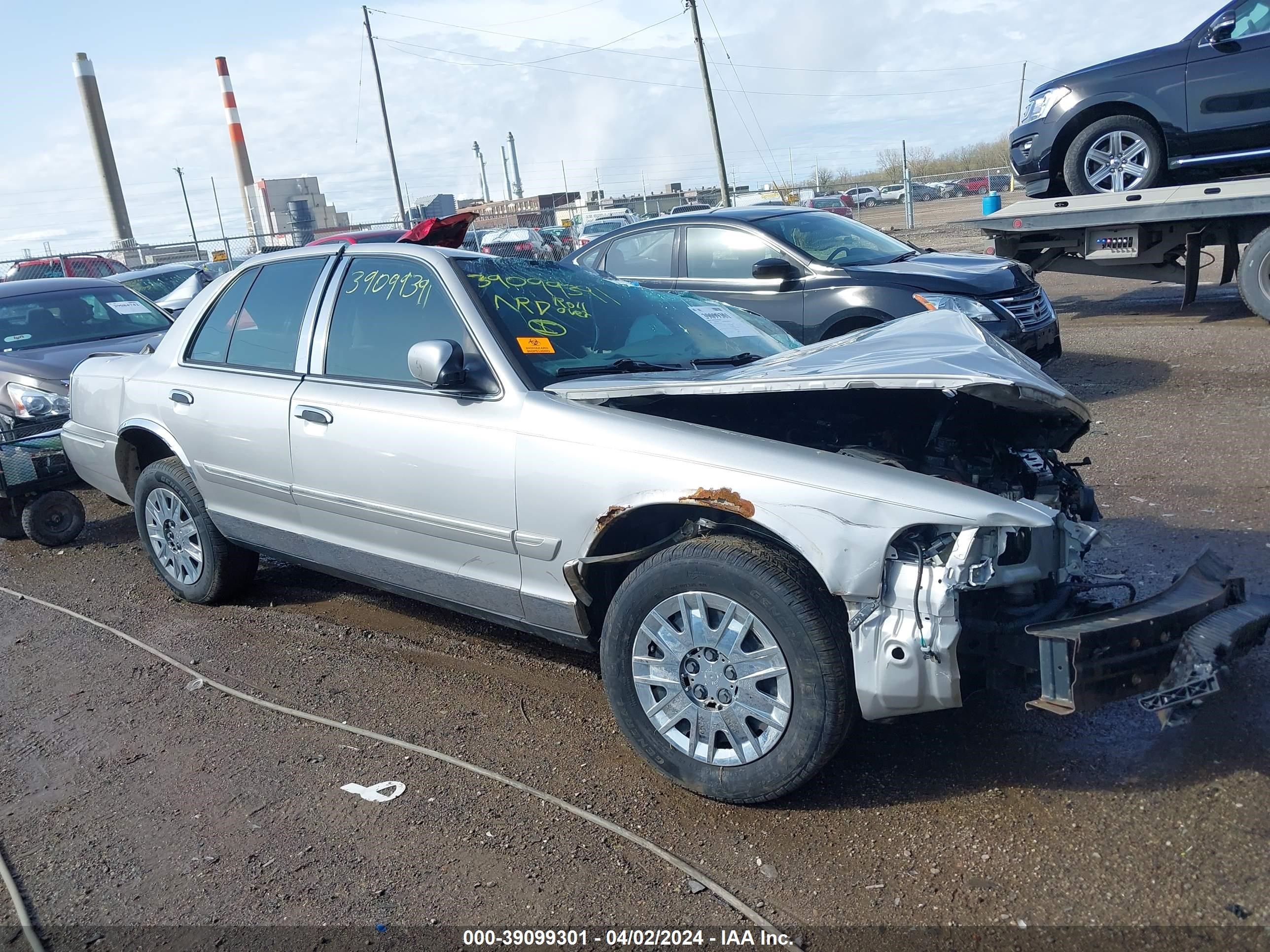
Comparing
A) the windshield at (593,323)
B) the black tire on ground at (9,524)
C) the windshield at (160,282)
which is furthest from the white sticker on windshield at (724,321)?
the windshield at (160,282)

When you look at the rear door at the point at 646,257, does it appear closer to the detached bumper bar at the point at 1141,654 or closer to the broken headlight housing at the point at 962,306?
the broken headlight housing at the point at 962,306

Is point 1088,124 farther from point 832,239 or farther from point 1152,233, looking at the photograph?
point 832,239

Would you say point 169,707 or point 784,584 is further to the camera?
point 169,707

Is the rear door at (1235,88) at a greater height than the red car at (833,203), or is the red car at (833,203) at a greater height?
the rear door at (1235,88)

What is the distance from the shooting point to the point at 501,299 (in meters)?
4.01

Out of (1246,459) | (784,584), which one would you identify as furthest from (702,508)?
(1246,459)

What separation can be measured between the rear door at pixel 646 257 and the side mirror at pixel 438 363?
16.0 ft

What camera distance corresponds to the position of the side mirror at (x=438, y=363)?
3590 millimetres

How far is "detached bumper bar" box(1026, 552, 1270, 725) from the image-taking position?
2715 millimetres

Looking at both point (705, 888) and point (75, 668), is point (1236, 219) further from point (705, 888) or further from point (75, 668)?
point (75, 668)

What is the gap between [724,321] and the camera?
15.0 ft

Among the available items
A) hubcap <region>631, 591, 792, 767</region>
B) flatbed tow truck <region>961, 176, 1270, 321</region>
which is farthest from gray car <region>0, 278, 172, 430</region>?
flatbed tow truck <region>961, 176, 1270, 321</region>

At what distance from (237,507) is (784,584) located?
2903 millimetres

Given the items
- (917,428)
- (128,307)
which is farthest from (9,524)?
(917,428)
